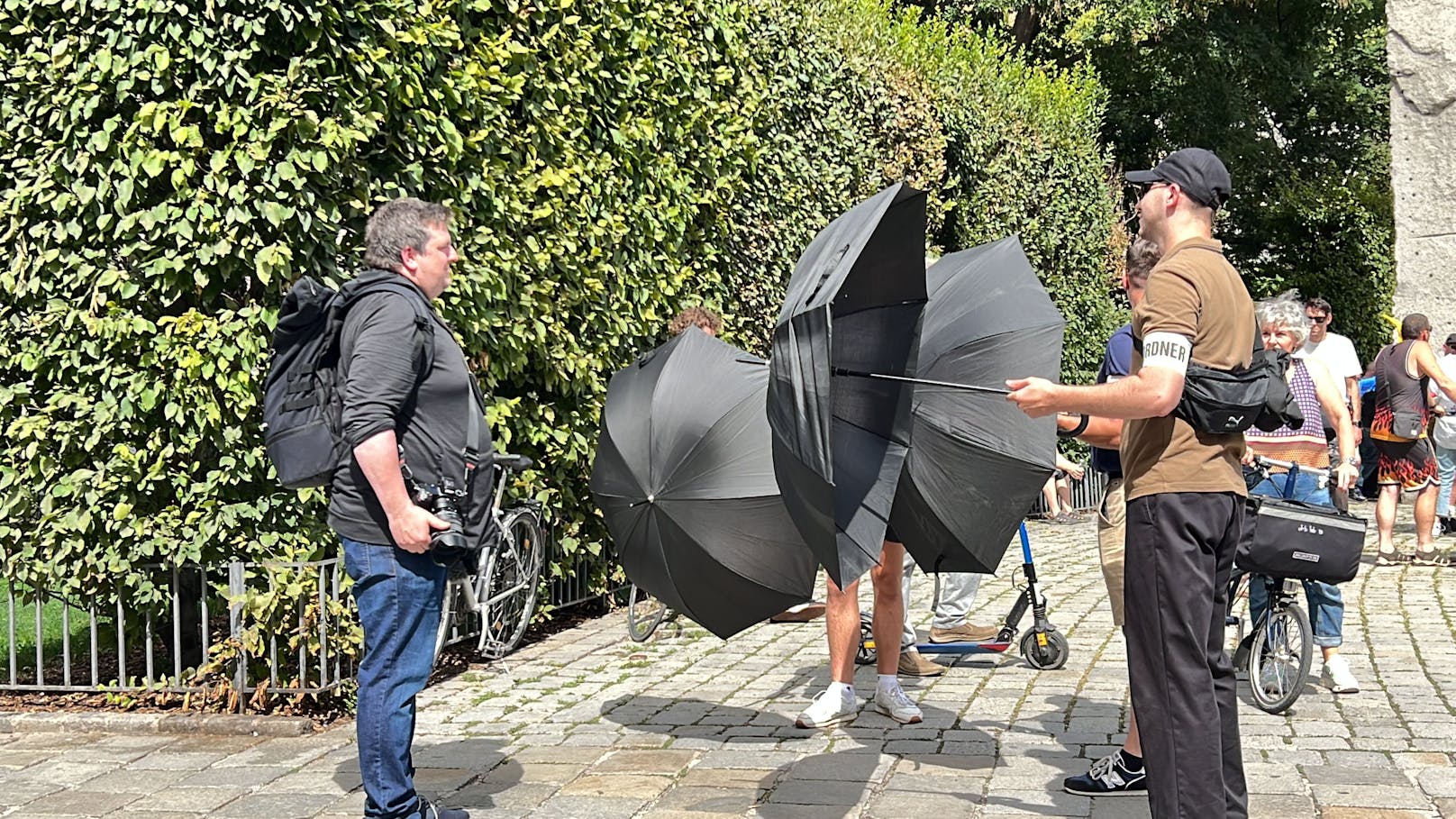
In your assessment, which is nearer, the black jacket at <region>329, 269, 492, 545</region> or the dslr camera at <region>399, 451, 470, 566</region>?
the black jacket at <region>329, 269, 492, 545</region>

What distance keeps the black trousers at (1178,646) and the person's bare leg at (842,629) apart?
80.6 inches

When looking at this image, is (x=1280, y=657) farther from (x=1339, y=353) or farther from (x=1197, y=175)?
(x=1339, y=353)

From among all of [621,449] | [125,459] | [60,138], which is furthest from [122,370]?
[621,449]

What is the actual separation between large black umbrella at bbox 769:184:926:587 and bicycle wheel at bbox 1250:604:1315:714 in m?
2.52

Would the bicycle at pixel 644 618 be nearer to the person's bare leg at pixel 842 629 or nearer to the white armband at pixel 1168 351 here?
the person's bare leg at pixel 842 629

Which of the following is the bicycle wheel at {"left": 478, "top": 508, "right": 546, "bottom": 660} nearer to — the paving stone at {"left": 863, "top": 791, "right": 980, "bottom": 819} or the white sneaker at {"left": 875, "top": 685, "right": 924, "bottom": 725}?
the white sneaker at {"left": 875, "top": 685, "right": 924, "bottom": 725}

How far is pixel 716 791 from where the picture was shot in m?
5.26

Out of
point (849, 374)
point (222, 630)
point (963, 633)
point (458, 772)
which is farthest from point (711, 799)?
point (963, 633)

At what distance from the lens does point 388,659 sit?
443cm

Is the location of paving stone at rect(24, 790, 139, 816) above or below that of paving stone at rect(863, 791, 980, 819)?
above

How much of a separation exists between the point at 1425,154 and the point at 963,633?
31.4 feet

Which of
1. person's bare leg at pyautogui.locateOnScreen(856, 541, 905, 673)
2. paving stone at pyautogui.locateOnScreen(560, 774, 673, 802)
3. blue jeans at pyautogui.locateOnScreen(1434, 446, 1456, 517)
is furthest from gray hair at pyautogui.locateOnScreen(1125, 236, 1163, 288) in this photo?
blue jeans at pyautogui.locateOnScreen(1434, 446, 1456, 517)

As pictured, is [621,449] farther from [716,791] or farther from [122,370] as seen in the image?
[122,370]

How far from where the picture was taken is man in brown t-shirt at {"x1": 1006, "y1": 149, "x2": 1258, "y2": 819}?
4.19 metres
